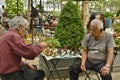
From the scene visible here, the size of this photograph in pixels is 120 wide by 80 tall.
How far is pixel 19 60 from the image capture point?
3773 millimetres

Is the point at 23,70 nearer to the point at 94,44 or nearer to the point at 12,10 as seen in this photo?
the point at 94,44

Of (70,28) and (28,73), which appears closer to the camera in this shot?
(28,73)

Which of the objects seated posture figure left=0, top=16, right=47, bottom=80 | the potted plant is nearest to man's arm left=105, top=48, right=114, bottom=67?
seated posture figure left=0, top=16, right=47, bottom=80

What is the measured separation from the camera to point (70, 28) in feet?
20.2

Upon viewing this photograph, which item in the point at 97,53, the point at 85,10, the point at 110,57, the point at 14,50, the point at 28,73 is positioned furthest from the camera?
the point at 85,10

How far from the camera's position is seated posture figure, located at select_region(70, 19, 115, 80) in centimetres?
423

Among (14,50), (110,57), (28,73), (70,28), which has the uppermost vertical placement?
(14,50)

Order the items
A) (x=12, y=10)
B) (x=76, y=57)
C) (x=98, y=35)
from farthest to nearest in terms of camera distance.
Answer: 1. (x=12, y=10)
2. (x=76, y=57)
3. (x=98, y=35)

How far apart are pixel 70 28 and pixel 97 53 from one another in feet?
6.04

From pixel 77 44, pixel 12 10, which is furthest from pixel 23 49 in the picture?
pixel 12 10

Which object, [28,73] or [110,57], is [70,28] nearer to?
[110,57]

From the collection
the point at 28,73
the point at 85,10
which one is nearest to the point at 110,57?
the point at 28,73

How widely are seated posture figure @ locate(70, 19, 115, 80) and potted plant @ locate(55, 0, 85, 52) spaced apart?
1614mm

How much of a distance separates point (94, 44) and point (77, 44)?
1.75 meters
